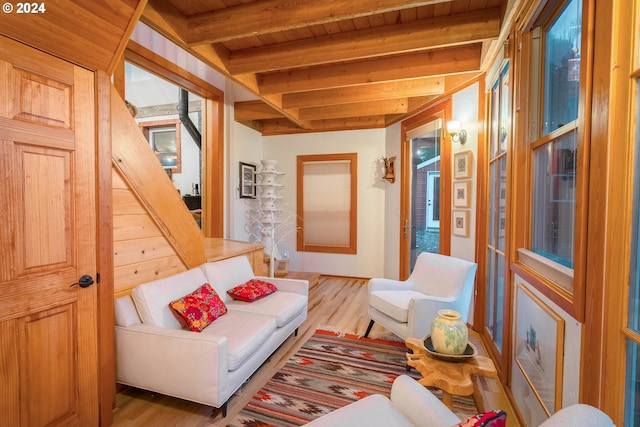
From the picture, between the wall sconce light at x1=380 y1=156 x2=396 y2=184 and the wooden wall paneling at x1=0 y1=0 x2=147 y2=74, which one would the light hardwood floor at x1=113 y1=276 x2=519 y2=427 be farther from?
the wall sconce light at x1=380 y1=156 x2=396 y2=184

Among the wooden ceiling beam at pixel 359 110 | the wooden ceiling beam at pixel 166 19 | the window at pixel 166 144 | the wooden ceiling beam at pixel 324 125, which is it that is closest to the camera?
the wooden ceiling beam at pixel 166 19

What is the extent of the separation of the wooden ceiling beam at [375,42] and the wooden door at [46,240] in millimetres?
1689

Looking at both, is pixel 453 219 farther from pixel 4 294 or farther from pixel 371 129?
pixel 4 294

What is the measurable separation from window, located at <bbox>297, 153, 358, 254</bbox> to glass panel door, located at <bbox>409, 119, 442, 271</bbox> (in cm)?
108

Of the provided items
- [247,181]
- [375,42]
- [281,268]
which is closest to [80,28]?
[375,42]

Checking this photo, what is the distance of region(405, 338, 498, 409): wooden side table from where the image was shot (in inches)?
57.5

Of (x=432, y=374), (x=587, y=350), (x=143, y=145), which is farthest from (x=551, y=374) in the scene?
(x=143, y=145)

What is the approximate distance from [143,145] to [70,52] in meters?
0.68

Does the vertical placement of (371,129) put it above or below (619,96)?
above

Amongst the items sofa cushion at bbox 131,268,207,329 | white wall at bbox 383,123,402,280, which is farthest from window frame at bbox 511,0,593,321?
white wall at bbox 383,123,402,280

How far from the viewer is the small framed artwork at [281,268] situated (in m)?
4.53

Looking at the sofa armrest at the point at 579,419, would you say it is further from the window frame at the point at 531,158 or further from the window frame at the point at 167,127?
the window frame at the point at 167,127

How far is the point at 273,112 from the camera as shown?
14.6 ft

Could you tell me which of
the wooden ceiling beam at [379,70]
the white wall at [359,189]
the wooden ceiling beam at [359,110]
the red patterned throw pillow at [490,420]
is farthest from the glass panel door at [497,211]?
the white wall at [359,189]
